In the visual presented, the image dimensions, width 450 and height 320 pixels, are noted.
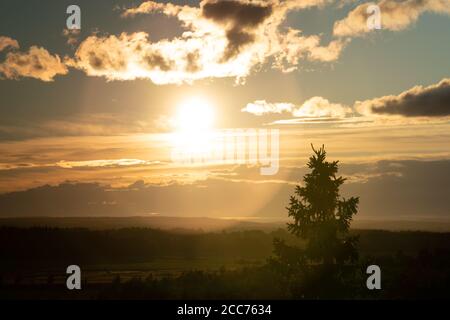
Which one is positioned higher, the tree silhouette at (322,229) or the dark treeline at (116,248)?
→ the tree silhouette at (322,229)

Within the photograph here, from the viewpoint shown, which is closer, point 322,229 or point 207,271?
point 322,229

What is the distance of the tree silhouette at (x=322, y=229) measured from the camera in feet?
140

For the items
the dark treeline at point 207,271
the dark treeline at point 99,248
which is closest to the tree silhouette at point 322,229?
the dark treeline at point 207,271

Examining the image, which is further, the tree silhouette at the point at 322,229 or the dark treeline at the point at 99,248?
the dark treeline at the point at 99,248

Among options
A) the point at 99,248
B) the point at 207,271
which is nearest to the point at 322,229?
the point at 207,271

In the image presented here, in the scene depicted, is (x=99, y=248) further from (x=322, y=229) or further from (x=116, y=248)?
(x=322, y=229)

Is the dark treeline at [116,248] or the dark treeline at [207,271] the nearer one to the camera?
the dark treeline at [207,271]

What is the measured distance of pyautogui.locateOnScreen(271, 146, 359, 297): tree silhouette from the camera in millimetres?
42594

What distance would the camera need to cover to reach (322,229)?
140 ft

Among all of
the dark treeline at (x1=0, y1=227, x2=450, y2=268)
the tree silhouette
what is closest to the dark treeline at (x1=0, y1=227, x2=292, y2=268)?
the dark treeline at (x1=0, y1=227, x2=450, y2=268)

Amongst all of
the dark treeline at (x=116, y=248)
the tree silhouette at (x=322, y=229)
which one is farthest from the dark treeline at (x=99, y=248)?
the tree silhouette at (x=322, y=229)

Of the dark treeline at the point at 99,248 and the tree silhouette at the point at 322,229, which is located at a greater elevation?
the tree silhouette at the point at 322,229

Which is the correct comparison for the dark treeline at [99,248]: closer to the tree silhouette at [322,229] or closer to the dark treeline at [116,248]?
the dark treeline at [116,248]
